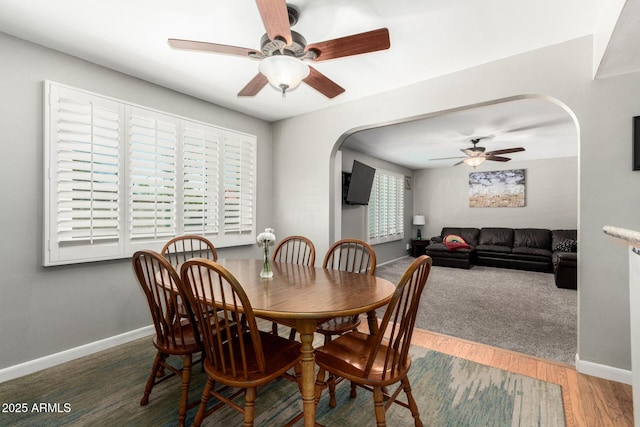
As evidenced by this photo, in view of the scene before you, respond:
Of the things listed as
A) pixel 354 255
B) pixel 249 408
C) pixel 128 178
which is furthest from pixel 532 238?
pixel 128 178

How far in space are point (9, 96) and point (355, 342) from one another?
2.86 m

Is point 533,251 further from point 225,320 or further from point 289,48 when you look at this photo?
point 225,320

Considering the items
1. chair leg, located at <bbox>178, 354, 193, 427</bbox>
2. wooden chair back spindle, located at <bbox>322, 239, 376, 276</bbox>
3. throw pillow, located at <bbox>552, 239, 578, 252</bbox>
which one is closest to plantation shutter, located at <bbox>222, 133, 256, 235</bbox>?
wooden chair back spindle, located at <bbox>322, 239, 376, 276</bbox>

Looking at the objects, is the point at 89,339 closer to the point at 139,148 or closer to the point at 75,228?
the point at 75,228

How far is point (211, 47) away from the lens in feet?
5.67

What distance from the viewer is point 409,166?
25.9 feet

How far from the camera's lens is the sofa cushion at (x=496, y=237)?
22.4 ft

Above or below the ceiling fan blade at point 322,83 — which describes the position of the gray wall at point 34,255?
below

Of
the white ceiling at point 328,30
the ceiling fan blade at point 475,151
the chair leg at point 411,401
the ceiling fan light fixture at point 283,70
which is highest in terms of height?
the white ceiling at point 328,30

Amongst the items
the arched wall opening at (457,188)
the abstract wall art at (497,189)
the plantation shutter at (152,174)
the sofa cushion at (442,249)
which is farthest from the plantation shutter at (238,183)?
the abstract wall art at (497,189)

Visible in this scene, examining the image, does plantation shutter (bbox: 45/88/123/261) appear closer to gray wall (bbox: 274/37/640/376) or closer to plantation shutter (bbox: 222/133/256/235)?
plantation shutter (bbox: 222/133/256/235)

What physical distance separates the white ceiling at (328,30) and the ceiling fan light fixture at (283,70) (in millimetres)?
354

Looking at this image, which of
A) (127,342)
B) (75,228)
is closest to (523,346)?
(127,342)

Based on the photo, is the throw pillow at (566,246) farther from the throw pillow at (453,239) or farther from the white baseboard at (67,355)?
the white baseboard at (67,355)
